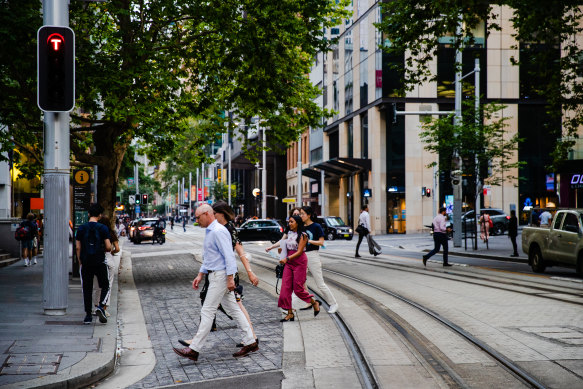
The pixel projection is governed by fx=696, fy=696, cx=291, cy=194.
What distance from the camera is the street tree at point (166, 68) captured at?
15625 mm

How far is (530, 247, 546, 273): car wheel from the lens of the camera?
1877 cm

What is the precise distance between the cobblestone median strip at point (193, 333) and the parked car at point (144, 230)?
90.2 ft

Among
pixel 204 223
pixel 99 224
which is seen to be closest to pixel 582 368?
pixel 204 223

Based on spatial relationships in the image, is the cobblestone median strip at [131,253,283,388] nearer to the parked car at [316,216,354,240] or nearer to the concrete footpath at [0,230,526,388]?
the concrete footpath at [0,230,526,388]

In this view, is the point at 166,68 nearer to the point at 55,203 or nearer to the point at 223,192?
the point at 55,203

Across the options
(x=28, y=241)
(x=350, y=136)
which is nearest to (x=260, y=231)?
(x=28, y=241)

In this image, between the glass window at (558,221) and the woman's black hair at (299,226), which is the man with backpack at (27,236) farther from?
the glass window at (558,221)

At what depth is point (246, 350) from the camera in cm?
771

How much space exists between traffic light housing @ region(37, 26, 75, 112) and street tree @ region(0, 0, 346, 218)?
363cm

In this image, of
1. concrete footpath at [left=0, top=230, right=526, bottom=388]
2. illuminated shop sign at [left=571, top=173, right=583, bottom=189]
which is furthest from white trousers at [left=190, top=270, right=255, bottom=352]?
illuminated shop sign at [left=571, top=173, right=583, bottom=189]

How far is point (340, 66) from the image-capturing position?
194 ft

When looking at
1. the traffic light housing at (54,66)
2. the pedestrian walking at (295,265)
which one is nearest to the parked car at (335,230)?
the pedestrian walking at (295,265)

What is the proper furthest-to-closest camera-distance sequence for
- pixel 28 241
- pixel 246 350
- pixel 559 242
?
1. pixel 28 241
2. pixel 559 242
3. pixel 246 350

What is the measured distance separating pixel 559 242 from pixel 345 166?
117ft
